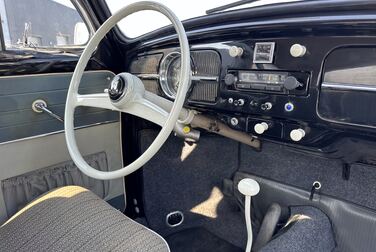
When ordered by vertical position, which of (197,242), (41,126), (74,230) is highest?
(41,126)

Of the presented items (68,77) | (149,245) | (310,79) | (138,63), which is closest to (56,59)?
(68,77)

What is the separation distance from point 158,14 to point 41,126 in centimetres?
71

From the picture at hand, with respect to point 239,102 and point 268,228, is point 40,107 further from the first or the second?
point 268,228

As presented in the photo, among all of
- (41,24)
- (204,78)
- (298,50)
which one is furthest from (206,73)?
(41,24)

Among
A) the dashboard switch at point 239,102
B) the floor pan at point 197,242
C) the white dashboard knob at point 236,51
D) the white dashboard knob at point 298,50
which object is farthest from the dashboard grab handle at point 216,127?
the floor pan at point 197,242

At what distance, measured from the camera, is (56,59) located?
4.51 feet

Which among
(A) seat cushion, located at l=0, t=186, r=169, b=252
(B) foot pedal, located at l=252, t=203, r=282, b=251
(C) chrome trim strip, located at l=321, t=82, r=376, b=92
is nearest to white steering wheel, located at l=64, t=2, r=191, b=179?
(A) seat cushion, located at l=0, t=186, r=169, b=252

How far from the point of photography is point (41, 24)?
1458 millimetres

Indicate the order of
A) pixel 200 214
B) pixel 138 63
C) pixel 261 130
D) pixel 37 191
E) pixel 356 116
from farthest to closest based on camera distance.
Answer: pixel 200 214 → pixel 138 63 → pixel 37 191 → pixel 261 130 → pixel 356 116

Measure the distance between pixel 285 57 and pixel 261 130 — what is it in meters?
0.25

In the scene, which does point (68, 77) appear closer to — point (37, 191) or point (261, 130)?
point (37, 191)

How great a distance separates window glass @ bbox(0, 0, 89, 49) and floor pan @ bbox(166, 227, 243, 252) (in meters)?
1.10

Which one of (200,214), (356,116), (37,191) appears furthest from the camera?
(200,214)

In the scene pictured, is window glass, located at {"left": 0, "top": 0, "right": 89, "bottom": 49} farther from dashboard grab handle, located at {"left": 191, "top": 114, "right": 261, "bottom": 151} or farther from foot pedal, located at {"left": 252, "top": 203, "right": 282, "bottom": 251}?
foot pedal, located at {"left": 252, "top": 203, "right": 282, "bottom": 251}
